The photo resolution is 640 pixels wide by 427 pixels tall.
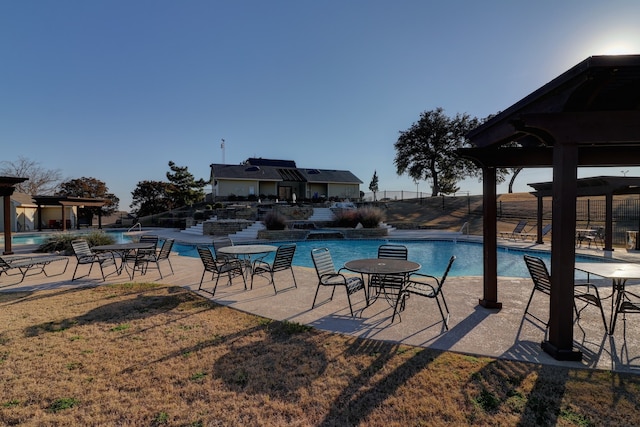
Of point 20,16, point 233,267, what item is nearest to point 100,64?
point 20,16

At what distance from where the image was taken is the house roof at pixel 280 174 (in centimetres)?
3064

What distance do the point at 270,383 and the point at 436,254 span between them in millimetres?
11262

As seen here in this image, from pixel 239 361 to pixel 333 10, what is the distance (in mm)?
11590

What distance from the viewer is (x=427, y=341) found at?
3592 millimetres

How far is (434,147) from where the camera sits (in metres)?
32.7

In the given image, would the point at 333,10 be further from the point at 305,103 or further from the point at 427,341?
Answer: the point at 427,341

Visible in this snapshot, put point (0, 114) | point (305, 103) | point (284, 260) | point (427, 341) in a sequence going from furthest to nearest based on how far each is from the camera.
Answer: point (0, 114), point (305, 103), point (284, 260), point (427, 341)

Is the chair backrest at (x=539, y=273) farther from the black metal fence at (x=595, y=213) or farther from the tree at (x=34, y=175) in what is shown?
the tree at (x=34, y=175)

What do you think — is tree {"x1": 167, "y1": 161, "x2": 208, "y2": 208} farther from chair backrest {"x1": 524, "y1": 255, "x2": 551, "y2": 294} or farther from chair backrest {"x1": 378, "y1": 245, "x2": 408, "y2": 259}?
chair backrest {"x1": 524, "y1": 255, "x2": 551, "y2": 294}

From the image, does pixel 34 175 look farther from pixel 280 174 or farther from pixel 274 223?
pixel 274 223

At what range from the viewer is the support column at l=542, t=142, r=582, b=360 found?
122 inches

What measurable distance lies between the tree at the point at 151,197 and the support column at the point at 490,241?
Answer: 116 ft

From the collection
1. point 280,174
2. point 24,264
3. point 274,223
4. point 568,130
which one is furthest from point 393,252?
point 280,174

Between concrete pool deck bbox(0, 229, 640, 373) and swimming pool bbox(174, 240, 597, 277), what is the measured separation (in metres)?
3.09
